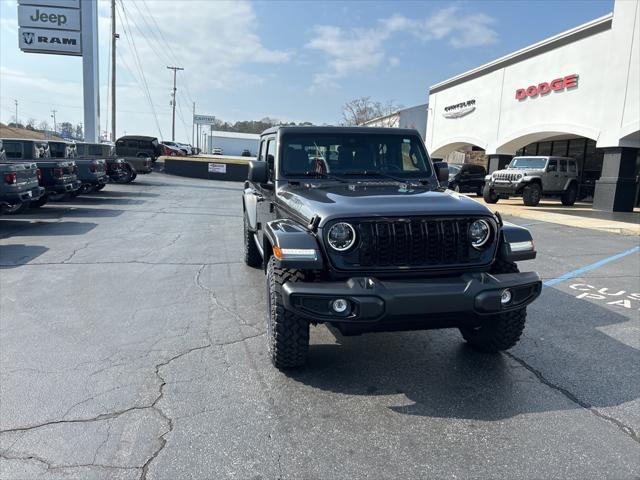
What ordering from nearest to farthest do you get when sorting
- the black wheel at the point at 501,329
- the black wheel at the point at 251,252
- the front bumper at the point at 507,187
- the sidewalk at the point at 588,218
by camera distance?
the black wheel at the point at 501,329
the black wheel at the point at 251,252
the sidewalk at the point at 588,218
the front bumper at the point at 507,187

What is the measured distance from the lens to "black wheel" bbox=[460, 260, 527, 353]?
12.3ft

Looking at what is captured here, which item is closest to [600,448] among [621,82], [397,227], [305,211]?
[397,227]

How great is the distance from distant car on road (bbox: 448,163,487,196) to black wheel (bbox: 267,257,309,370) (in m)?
20.7

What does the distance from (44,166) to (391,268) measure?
12.3 m

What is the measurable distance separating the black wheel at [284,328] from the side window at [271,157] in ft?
4.87

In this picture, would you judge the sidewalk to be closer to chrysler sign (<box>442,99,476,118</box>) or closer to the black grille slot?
the black grille slot

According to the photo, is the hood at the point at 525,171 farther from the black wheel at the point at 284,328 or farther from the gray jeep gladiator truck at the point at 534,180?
the black wheel at the point at 284,328

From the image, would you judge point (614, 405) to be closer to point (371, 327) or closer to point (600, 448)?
point (600, 448)

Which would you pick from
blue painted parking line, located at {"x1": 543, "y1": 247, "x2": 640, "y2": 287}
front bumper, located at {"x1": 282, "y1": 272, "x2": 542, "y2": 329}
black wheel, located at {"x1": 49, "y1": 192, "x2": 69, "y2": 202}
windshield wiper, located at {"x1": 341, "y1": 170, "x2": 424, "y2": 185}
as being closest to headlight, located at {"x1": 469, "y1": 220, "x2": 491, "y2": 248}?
front bumper, located at {"x1": 282, "y1": 272, "x2": 542, "y2": 329}

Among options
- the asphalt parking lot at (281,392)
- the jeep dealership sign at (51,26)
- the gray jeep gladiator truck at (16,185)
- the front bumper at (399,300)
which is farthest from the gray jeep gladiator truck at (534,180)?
the jeep dealership sign at (51,26)

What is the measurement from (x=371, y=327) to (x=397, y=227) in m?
0.73

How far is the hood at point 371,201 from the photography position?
3.43 meters

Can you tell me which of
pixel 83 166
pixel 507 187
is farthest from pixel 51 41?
pixel 507 187

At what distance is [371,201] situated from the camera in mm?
3652
